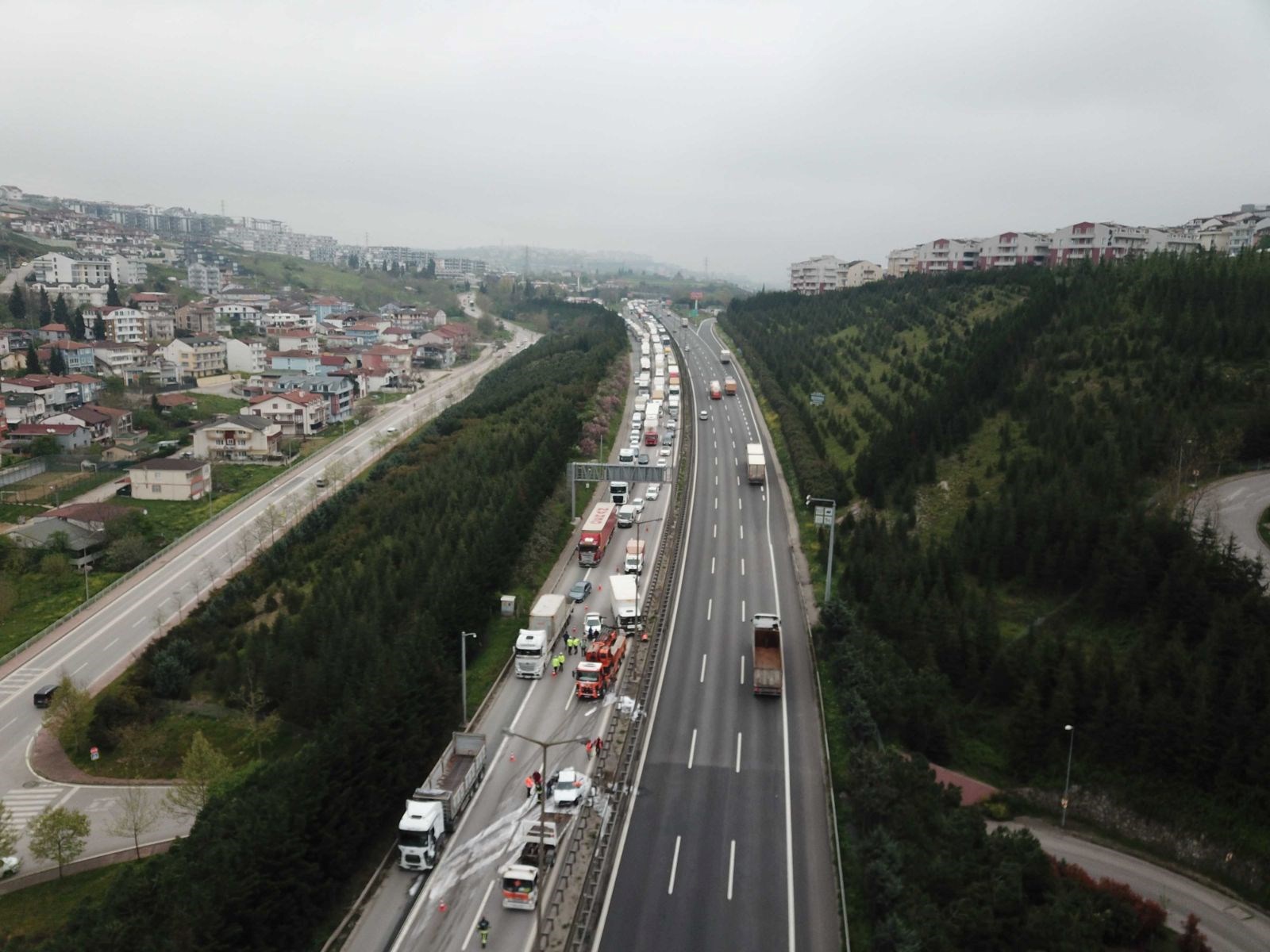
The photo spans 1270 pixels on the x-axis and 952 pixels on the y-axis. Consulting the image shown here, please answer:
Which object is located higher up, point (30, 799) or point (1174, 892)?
point (1174, 892)

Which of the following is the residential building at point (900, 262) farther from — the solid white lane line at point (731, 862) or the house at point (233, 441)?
the solid white lane line at point (731, 862)

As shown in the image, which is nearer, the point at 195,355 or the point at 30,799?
the point at 30,799

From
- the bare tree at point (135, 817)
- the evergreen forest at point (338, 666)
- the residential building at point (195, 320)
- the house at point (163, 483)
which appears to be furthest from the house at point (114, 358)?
the bare tree at point (135, 817)

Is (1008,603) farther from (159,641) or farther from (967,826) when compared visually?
(159,641)

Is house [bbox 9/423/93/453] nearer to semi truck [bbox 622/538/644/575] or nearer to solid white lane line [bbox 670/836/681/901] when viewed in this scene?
semi truck [bbox 622/538/644/575]

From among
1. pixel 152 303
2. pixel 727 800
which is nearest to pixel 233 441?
pixel 727 800

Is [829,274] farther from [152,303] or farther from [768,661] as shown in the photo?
[768,661]

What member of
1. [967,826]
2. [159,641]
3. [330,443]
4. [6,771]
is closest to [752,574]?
[967,826]
